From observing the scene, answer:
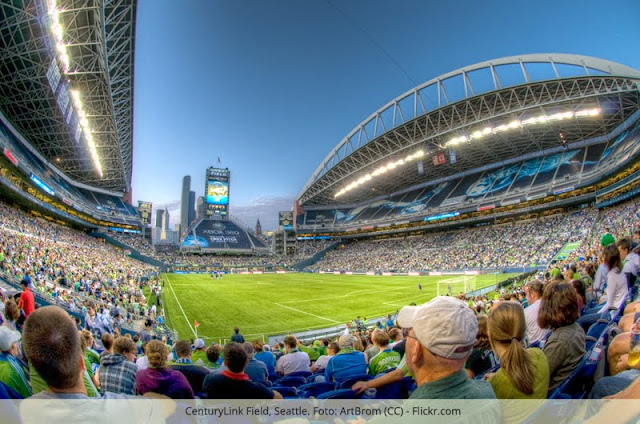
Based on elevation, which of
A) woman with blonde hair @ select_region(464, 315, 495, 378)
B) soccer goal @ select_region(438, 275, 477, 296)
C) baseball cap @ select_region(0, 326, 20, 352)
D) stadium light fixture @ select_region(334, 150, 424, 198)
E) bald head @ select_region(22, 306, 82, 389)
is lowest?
soccer goal @ select_region(438, 275, 477, 296)

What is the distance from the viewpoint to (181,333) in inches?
706

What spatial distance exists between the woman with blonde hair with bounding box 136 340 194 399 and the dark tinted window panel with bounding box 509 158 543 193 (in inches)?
2278

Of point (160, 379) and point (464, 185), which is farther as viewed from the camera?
point (464, 185)

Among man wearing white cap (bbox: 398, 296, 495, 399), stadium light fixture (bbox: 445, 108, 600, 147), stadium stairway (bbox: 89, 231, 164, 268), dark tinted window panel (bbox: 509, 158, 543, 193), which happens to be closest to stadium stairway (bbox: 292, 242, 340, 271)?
stadium stairway (bbox: 89, 231, 164, 268)

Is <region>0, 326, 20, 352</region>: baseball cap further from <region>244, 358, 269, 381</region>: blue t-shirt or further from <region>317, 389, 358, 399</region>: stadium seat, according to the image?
<region>317, 389, 358, 399</region>: stadium seat

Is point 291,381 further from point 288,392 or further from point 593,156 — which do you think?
point 593,156

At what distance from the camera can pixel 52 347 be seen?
1.82 meters

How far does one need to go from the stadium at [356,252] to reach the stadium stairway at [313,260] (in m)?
0.65

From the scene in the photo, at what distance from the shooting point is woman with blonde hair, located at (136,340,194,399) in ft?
11.8

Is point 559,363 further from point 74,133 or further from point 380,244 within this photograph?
point 380,244

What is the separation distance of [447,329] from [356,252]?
74721 mm

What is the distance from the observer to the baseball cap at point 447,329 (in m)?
1.70

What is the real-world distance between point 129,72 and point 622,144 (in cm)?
5590

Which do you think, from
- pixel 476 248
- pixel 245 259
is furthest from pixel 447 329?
pixel 245 259
